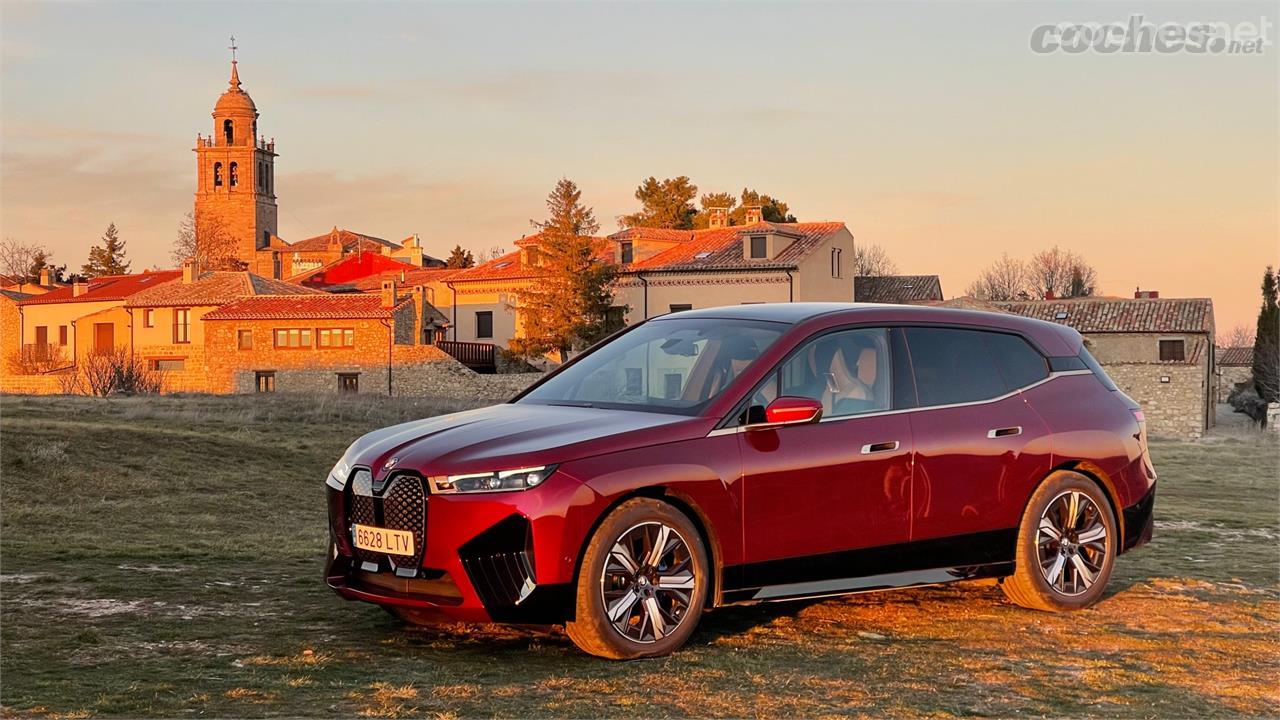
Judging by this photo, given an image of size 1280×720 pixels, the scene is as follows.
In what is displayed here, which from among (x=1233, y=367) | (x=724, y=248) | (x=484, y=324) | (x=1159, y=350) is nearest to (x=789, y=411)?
(x=1159, y=350)

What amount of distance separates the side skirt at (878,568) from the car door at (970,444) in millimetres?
15

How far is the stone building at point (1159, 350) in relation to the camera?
6212 cm

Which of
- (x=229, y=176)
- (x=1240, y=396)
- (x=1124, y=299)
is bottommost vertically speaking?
(x=1240, y=396)

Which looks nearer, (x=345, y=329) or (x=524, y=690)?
A: (x=524, y=690)

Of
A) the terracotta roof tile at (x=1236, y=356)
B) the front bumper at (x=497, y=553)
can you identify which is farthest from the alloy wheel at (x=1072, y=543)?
the terracotta roof tile at (x=1236, y=356)

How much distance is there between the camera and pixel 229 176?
504 ft

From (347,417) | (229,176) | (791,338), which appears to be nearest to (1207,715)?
(791,338)

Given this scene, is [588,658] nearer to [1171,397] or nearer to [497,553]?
[497,553]

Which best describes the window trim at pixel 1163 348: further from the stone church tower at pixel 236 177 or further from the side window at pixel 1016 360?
the stone church tower at pixel 236 177

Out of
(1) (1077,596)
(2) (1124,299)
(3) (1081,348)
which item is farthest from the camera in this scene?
(2) (1124,299)

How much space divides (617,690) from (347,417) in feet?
93.4

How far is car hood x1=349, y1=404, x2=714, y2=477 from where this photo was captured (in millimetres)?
6379

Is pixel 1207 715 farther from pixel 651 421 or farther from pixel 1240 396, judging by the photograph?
pixel 1240 396

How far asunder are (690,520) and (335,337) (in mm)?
66612
